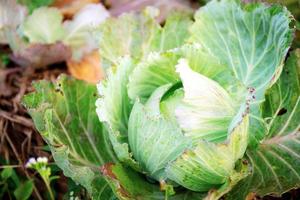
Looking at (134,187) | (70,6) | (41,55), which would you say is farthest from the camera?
(70,6)

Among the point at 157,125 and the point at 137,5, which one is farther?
the point at 137,5

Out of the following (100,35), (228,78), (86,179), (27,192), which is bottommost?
(27,192)

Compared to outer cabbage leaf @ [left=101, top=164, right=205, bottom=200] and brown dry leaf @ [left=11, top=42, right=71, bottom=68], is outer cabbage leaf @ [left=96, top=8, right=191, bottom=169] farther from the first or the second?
brown dry leaf @ [left=11, top=42, right=71, bottom=68]

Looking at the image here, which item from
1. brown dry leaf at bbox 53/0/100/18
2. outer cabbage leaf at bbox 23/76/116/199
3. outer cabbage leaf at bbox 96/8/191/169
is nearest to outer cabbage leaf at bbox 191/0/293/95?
outer cabbage leaf at bbox 96/8/191/169

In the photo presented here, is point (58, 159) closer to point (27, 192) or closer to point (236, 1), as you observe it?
point (27, 192)

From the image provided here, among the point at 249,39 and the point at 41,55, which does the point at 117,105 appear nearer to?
the point at 249,39

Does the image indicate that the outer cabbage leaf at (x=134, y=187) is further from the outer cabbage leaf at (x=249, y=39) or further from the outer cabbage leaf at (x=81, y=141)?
the outer cabbage leaf at (x=249, y=39)

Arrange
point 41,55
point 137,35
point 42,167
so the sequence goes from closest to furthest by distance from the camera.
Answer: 1. point 42,167
2. point 137,35
3. point 41,55

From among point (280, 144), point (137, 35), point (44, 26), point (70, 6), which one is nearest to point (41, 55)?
point (44, 26)

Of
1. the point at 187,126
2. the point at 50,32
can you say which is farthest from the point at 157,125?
the point at 50,32
